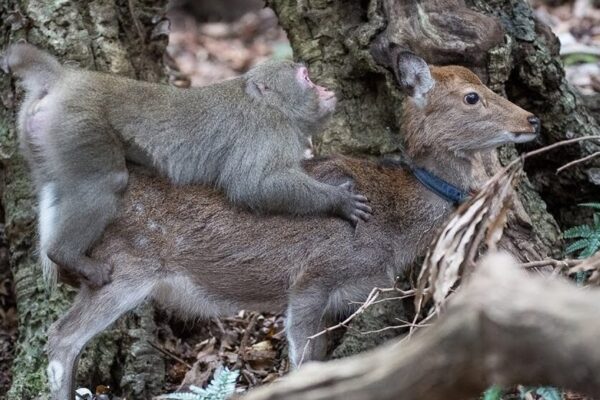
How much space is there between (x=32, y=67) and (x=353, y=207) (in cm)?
244

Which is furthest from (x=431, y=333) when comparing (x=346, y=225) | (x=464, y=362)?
(x=346, y=225)

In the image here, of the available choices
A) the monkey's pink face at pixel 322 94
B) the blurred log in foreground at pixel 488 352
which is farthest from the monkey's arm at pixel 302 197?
the blurred log in foreground at pixel 488 352

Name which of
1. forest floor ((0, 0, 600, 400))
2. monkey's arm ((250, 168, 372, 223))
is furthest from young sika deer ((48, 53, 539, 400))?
forest floor ((0, 0, 600, 400))

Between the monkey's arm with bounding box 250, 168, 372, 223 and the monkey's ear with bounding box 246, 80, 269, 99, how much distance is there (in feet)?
2.24

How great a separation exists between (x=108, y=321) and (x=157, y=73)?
311 cm

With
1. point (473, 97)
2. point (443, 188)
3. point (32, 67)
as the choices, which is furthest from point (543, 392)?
point (32, 67)

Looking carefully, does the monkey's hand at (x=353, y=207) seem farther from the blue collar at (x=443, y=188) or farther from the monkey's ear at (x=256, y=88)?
the monkey's ear at (x=256, y=88)

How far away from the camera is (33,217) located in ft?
26.6

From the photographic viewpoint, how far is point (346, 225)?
22.8 ft

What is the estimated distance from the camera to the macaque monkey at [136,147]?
251 inches

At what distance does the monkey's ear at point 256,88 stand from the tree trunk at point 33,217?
1677 mm

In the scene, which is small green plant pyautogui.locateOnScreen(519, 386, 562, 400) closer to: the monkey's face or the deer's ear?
the deer's ear

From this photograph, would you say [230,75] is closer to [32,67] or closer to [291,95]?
[291,95]

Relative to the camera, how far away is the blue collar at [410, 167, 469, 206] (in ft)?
23.2
